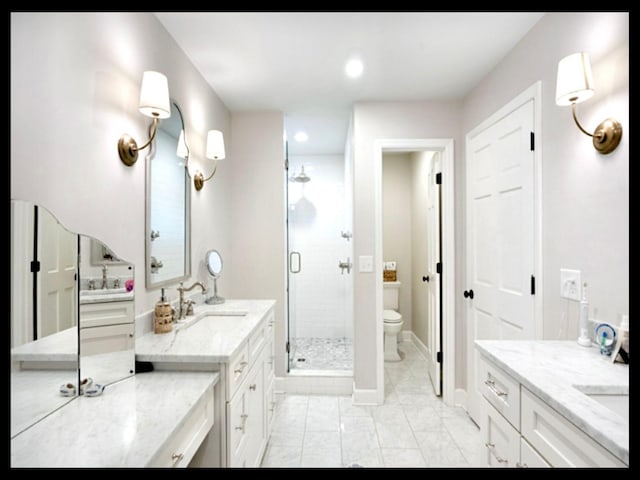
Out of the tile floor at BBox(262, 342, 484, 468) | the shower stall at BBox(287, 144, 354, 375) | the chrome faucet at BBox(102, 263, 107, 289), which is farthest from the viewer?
the shower stall at BBox(287, 144, 354, 375)

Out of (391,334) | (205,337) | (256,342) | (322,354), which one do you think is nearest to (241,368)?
(205,337)

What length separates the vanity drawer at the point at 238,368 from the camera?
129 centimetres

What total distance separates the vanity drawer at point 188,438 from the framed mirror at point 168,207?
70 centimetres

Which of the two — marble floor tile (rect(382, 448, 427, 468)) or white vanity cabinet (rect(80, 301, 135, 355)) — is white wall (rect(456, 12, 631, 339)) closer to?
marble floor tile (rect(382, 448, 427, 468))

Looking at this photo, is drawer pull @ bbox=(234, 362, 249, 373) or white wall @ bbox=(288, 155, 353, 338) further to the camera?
white wall @ bbox=(288, 155, 353, 338)

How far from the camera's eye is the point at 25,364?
0.83 metres

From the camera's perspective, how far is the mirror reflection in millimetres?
819

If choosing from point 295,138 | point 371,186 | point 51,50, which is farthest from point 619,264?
point 295,138

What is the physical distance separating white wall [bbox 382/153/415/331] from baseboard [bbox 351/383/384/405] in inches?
68.7

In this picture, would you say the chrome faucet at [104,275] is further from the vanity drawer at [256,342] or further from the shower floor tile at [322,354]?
the shower floor tile at [322,354]

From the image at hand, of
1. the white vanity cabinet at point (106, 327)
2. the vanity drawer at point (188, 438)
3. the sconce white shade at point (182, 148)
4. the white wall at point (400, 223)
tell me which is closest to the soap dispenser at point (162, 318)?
the white vanity cabinet at point (106, 327)

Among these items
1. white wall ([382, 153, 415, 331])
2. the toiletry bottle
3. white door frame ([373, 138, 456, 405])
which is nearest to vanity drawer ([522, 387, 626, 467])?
the toiletry bottle
